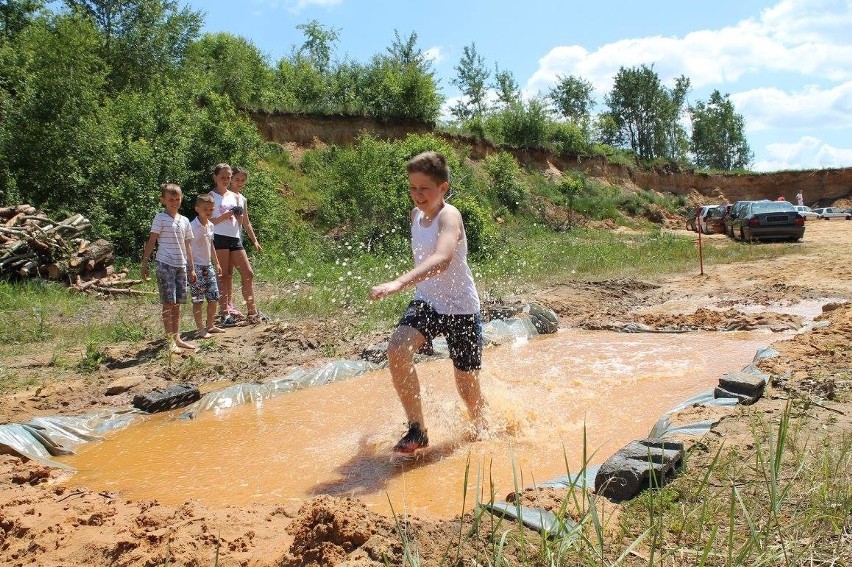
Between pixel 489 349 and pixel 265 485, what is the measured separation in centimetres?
409

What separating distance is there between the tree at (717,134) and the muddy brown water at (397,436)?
67553 mm

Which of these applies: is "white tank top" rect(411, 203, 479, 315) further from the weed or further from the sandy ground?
the weed

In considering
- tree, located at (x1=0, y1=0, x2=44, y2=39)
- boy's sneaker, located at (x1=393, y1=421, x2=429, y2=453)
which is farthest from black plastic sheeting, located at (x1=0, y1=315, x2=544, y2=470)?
tree, located at (x1=0, y1=0, x2=44, y2=39)

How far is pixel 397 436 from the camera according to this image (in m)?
4.52

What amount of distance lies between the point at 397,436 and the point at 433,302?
1.18 metres

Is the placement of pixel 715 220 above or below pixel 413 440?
above

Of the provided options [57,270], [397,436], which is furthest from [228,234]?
[57,270]

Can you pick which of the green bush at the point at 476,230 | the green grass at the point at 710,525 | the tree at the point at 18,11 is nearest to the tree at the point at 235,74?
the tree at the point at 18,11

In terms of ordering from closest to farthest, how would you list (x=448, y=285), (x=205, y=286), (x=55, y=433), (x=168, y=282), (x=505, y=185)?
(x=448, y=285) → (x=55, y=433) → (x=168, y=282) → (x=205, y=286) → (x=505, y=185)

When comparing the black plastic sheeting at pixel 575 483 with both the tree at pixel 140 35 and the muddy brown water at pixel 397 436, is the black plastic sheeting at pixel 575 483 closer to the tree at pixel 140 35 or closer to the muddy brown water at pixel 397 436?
the muddy brown water at pixel 397 436

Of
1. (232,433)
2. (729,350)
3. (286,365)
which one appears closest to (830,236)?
(729,350)

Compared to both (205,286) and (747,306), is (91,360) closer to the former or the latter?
(205,286)

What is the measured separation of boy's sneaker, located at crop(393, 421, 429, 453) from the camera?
4012mm

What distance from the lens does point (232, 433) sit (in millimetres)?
4887
